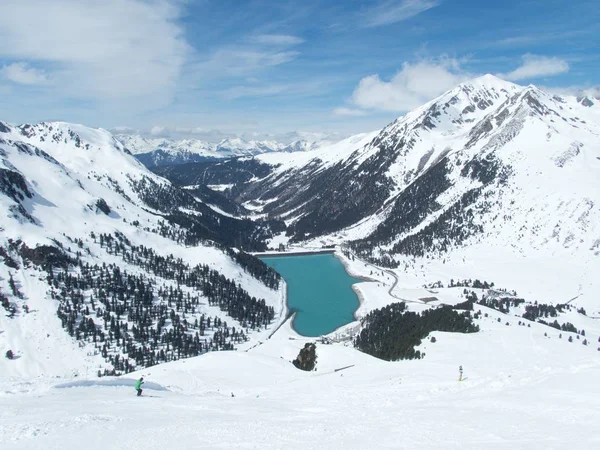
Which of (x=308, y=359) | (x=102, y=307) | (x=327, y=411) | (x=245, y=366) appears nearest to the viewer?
(x=327, y=411)

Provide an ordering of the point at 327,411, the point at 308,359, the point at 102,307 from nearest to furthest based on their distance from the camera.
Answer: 1. the point at 327,411
2. the point at 308,359
3. the point at 102,307

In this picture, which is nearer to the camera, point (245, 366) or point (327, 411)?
point (327, 411)

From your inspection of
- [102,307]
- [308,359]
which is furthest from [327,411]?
[102,307]

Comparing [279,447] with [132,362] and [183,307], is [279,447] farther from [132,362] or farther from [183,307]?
[183,307]

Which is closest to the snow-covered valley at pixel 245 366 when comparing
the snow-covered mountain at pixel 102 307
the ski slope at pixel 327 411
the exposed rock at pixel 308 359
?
the ski slope at pixel 327 411

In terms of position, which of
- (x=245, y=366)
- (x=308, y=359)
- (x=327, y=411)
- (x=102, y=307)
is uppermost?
(x=102, y=307)

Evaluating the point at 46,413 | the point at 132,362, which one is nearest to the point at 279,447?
the point at 46,413

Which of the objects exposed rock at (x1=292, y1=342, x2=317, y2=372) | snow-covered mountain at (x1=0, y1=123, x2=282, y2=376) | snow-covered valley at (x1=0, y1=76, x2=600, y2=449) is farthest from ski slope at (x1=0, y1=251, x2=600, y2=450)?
snow-covered mountain at (x1=0, y1=123, x2=282, y2=376)

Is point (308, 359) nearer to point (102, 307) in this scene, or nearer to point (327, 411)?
point (327, 411)

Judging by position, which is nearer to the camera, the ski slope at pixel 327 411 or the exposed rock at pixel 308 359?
the ski slope at pixel 327 411

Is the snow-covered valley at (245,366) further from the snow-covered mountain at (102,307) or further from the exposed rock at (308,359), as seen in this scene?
the exposed rock at (308,359)

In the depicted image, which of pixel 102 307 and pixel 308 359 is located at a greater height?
pixel 102 307
